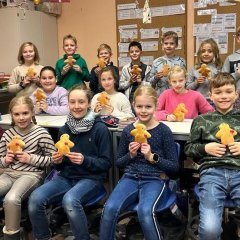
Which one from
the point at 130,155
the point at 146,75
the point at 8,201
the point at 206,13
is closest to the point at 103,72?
the point at 146,75

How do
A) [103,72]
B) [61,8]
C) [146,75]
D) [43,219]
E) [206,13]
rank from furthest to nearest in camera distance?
[61,8] < [206,13] < [146,75] < [103,72] < [43,219]

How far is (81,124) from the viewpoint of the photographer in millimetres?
Answer: 2635

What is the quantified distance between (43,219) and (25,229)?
15.6 inches

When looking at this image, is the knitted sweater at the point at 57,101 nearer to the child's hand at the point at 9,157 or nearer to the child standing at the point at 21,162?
the child standing at the point at 21,162

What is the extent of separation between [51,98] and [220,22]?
2673 millimetres

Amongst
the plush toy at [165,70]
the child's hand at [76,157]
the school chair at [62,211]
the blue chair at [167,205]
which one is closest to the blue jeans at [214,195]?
the blue chair at [167,205]

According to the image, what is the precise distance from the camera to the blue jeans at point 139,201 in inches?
84.7

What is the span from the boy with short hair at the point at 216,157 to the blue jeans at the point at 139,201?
274mm

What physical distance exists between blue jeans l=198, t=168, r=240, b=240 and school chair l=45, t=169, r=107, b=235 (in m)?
0.71

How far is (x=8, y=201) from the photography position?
7.93 feet

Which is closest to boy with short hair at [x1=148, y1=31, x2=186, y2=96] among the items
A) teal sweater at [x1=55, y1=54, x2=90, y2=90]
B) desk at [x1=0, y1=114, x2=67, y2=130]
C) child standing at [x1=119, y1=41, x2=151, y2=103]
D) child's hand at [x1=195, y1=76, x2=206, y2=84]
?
child standing at [x1=119, y1=41, x2=151, y2=103]

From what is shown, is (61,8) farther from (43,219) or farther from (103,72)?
(43,219)

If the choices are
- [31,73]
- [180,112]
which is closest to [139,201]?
[180,112]

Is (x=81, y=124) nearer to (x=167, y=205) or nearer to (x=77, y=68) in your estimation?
(x=167, y=205)
